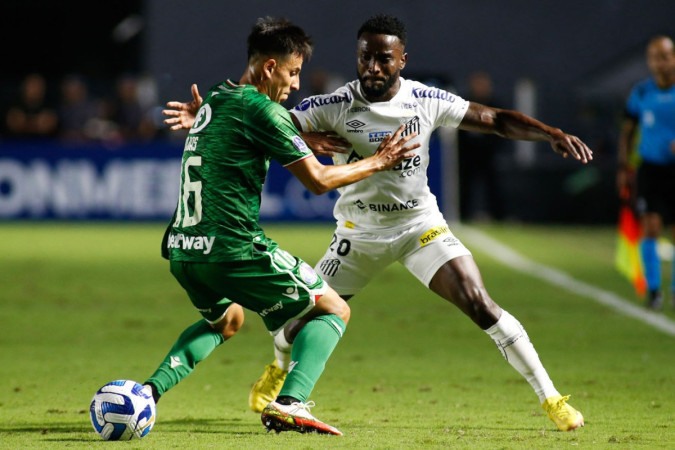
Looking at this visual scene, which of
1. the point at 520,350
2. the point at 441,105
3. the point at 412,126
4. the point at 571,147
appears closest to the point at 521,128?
the point at 571,147

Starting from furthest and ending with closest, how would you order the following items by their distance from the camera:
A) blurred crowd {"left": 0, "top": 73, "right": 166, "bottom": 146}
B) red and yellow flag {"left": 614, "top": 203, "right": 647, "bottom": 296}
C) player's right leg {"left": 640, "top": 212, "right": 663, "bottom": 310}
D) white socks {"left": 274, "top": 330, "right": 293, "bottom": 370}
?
blurred crowd {"left": 0, "top": 73, "right": 166, "bottom": 146} → red and yellow flag {"left": 614, "top": 203, "right": 647, "bottom": 296} → player's right leg {"left": 640, "top": 212, "right": 663, "bottom": 310} → white socks {"left": 274, "top": 330, "right": 293, "bottom": 370}

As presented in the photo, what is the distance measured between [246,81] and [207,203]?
0.65 metres

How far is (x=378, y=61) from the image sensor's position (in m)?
6.84

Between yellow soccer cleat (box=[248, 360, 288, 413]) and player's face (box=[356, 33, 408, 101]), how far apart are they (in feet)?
5.60

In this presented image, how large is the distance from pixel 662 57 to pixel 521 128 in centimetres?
509

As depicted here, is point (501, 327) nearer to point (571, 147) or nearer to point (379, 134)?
point (571, 147)

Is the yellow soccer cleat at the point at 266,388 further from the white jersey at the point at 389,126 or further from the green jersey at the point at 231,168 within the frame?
the green jersey at the point at 231,168

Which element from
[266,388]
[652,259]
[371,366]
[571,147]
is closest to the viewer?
[571,147]

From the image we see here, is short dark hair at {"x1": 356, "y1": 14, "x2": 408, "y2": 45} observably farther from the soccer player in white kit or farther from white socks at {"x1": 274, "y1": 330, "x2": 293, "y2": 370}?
white socks at {"x1": 274, "y1": 330, "x2": 293, "y2": 370}

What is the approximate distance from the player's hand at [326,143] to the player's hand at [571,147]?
3.75 feet

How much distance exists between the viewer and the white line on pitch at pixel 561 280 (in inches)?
440


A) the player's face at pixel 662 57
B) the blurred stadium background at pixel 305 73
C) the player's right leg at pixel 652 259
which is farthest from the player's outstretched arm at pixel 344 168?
the blurred stadium background at pixel 305 73

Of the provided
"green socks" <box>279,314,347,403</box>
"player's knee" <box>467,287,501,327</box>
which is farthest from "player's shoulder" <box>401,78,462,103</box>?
"green socks" <box>279,314,347,403</box>

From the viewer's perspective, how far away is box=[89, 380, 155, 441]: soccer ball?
19.9 ft
